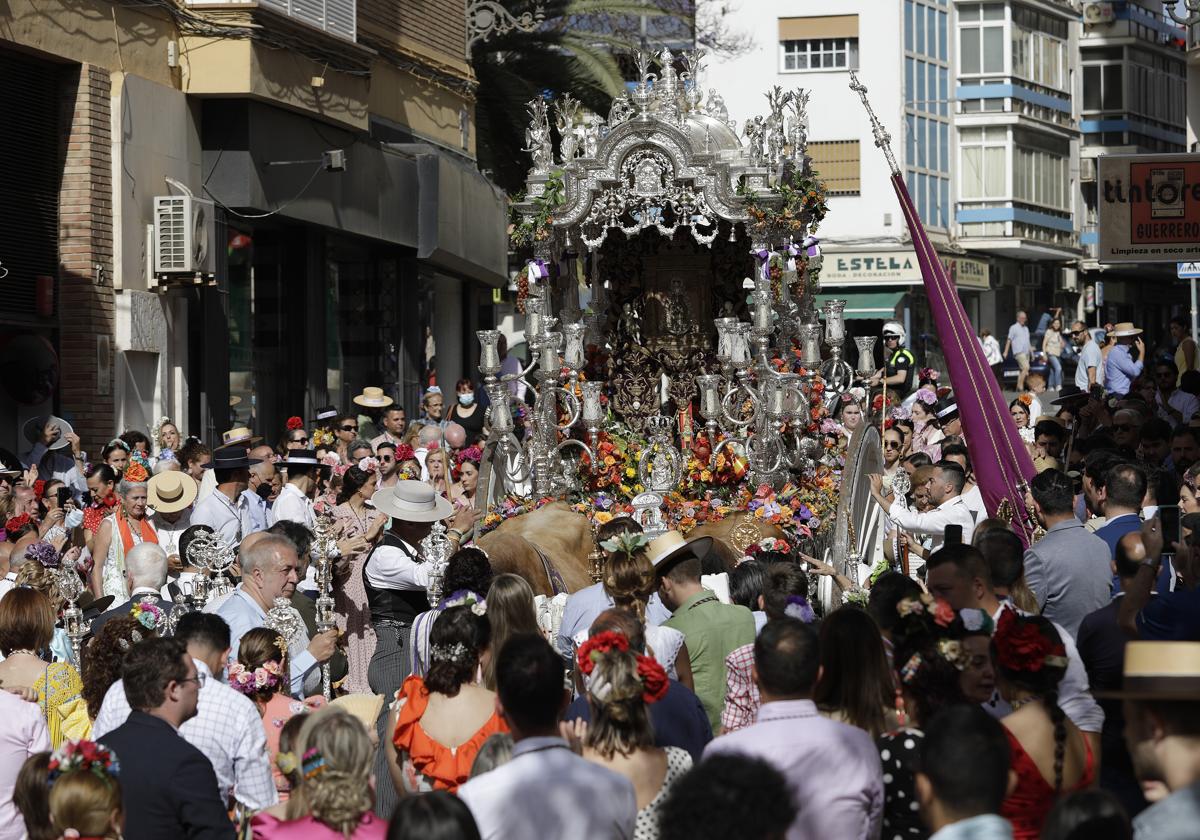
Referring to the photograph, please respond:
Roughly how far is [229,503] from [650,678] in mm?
7325

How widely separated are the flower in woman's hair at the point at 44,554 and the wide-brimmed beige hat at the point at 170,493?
2.41 meters

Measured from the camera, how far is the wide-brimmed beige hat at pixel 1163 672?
15.4ft

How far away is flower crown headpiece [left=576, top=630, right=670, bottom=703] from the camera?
20.5 feet

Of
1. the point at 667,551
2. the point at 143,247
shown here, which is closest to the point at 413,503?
the point at 667,551

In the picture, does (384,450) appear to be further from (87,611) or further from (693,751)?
(693,751)

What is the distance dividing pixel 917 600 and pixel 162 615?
3614 mm

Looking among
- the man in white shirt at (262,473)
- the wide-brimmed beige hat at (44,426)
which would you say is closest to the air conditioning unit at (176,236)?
the wide-brimmed beige hat at (44,426)

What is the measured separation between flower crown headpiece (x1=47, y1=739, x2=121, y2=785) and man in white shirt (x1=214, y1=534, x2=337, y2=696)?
3.20 metres

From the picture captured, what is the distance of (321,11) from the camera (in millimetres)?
21766

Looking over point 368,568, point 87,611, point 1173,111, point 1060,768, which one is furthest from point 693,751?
point 1173,111

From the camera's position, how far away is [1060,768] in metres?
5.83

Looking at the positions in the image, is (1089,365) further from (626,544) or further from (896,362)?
(626,544)

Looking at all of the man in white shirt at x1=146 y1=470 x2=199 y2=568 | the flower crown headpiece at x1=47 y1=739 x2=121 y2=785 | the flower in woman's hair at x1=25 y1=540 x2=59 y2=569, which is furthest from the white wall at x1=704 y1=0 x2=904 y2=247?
the flower crown headpiece at x1=47 y1=739 x2=121 y2=785

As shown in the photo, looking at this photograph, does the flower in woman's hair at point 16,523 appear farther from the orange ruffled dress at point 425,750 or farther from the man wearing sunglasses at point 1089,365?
the man wearing sunglasses at point 1089,365
